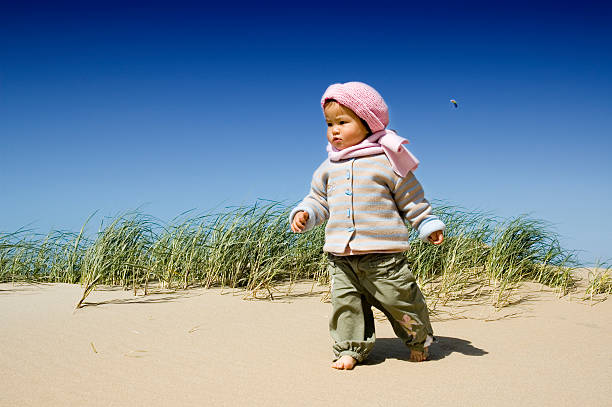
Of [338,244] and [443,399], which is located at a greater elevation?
[338,244]

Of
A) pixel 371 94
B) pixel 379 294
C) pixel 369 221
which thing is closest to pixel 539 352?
pixel 379 294

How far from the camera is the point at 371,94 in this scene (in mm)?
2830

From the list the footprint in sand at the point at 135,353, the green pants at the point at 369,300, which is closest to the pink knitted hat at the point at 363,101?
the green pants at the point at 369,300

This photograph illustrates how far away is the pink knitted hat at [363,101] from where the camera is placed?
2.79 meters

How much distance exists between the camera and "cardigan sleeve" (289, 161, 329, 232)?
2.97 meters

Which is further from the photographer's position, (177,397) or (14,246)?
(14,246)

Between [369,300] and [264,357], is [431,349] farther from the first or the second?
[264,357]

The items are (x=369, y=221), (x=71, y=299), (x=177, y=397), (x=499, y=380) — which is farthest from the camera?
(x=71, y=299)

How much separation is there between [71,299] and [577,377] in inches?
134

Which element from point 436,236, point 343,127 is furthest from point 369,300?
point 343,127

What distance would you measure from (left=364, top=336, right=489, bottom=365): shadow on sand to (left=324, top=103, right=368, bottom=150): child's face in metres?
1.15

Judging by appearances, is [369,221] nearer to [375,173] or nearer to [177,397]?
[375,173]

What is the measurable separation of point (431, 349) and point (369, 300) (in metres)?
0.51

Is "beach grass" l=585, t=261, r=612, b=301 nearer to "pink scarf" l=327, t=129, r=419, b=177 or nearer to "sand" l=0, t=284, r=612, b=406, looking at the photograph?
"sand" l=0, t=284, r=612, b=406
